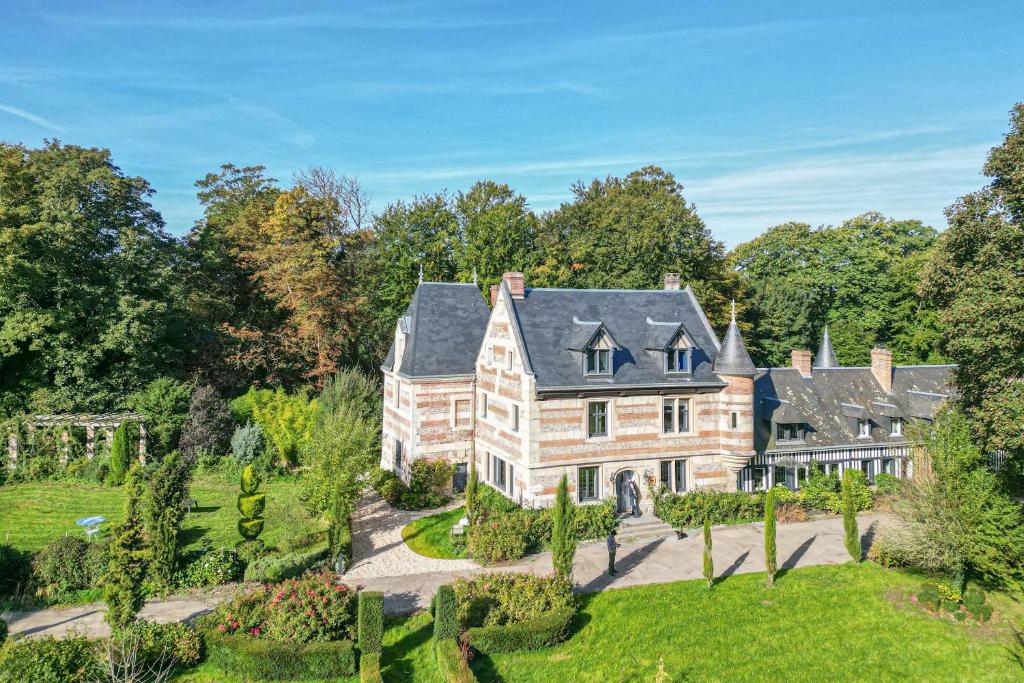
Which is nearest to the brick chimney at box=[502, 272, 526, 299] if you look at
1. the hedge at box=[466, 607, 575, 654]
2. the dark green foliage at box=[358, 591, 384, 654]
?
the hedge at box=[466, 607, 575, 654]

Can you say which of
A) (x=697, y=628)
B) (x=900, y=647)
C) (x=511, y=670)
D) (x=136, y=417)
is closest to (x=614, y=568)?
(x=697, y=628)

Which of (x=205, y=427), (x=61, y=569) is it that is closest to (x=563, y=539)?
(x=61, y=569)

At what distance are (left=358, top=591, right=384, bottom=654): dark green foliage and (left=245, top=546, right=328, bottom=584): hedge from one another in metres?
5.82

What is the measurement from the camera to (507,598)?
673 inches

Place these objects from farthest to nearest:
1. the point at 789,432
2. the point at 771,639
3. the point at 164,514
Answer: the point at 789,432, the point at 164,514, the point at 771,639

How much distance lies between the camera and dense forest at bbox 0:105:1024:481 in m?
20.6

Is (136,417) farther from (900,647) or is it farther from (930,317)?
(930,317)

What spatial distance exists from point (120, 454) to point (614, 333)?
84.7ft

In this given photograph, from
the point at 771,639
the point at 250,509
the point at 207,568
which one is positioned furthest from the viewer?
the point at 250,509

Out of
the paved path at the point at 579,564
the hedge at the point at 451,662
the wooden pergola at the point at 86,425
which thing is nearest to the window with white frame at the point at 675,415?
the paved path at the point at 579,564

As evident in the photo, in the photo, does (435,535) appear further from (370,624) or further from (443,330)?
(443,330)

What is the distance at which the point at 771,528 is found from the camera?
20.1m

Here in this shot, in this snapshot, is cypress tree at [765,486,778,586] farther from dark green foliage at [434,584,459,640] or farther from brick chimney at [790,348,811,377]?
brick chimney at [790,348,811,377]

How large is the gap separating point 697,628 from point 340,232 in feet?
123
